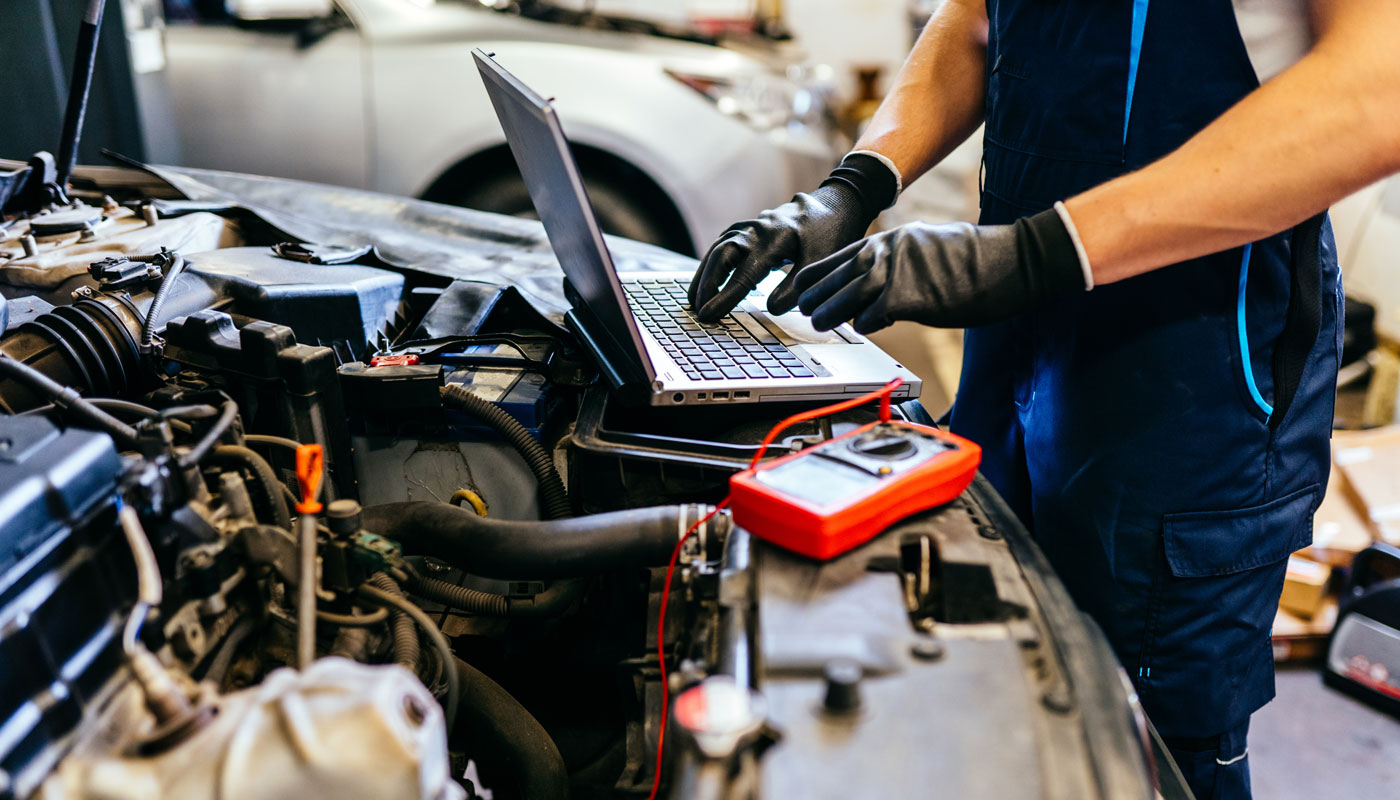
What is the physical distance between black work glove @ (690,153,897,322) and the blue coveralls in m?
0.23

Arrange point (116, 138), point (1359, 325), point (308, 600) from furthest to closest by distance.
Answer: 1. point (1359, 325)
2. point (116, 138)
3. point (308, 600)

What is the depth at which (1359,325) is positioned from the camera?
2.92 meters

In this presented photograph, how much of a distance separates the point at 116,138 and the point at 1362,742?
118 inches

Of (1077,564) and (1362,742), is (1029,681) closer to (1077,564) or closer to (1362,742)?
(1077,564)

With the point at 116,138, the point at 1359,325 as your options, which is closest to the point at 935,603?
the point at 116,138

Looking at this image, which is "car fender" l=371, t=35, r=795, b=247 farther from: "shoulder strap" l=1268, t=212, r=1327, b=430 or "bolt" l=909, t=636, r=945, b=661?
"bolt" l=909, t=636, r=945, b=661

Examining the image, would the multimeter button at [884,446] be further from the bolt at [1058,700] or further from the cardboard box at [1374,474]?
the cardboard box at [1374,474]

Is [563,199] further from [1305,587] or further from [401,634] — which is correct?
[1305,587]

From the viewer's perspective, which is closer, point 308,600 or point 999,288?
point 308,600

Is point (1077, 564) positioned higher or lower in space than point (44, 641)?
lower

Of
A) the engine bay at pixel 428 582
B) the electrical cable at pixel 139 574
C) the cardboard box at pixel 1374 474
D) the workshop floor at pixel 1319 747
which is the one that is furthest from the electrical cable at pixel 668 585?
the cardboard box at pixel 1374 474

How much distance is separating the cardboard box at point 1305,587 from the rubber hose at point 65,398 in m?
2.12

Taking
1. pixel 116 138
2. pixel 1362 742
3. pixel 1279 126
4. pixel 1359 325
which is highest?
pixel 1279 126

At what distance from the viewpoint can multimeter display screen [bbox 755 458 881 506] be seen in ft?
2.23
